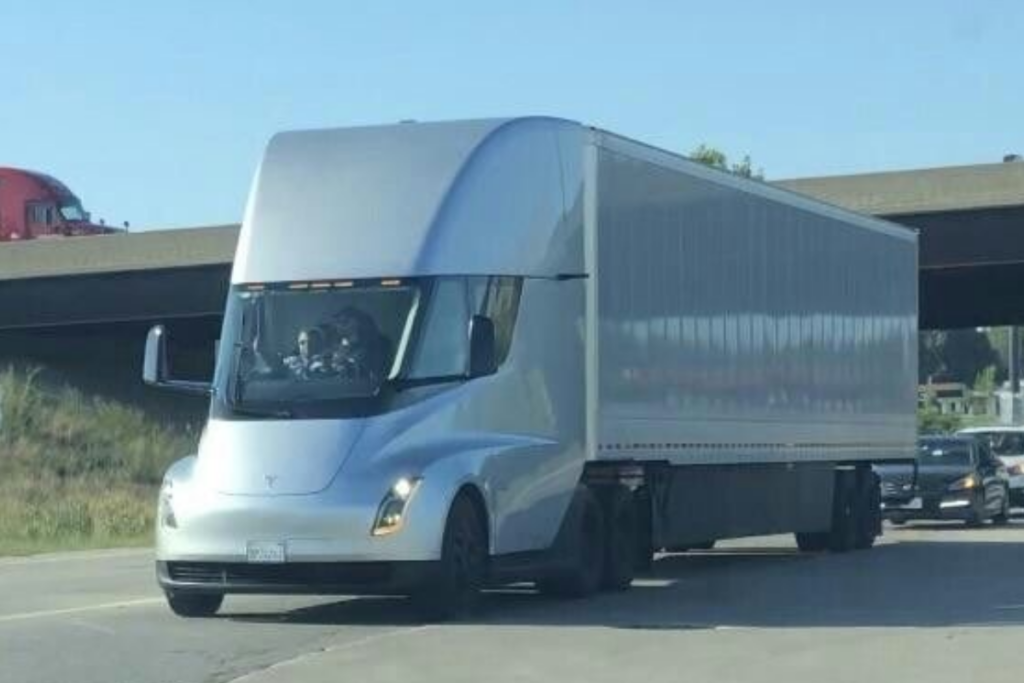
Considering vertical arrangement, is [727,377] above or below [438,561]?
above

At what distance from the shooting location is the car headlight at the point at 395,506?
618 inches

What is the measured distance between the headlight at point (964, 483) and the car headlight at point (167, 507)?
65.8 feet

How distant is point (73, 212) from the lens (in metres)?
61.2

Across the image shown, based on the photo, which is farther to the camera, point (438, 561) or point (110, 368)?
point (110, 368)

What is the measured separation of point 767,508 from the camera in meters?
23.8

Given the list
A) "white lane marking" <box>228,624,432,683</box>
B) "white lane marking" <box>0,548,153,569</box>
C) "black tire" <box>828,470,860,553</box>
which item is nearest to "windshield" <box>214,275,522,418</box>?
"white lane marking" <box>228,624,432,683</box>

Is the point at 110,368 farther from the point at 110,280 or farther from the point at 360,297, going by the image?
the point at 360,297

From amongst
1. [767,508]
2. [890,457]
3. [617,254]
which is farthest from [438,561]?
[890,457]

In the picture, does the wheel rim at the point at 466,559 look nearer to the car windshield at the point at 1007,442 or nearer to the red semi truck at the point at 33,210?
the car windshield at the point at 1007,442

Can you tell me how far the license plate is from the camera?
1583 centimetres

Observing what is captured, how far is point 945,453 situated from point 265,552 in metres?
21.3

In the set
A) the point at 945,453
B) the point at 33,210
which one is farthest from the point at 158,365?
the point at 33,210

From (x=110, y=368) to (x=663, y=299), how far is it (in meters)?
43.0

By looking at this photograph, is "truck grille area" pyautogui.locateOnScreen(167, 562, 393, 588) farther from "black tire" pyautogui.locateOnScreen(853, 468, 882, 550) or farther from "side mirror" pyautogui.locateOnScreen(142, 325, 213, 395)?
"black tire" pyautogui.locateOnScreen(853, 468, 882, 550)
